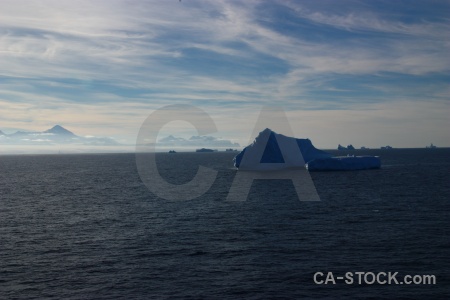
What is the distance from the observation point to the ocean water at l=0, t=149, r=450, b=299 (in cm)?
2919

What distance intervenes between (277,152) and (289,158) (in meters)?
7.76

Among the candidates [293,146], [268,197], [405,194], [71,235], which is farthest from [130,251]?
[293,146]

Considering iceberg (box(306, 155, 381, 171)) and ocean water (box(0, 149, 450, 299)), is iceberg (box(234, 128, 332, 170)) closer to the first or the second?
iceberg (box(306, 155, 381, 171))

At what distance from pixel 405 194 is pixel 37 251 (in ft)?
185

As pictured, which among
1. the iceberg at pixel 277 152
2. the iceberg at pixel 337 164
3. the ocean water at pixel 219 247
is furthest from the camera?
the iceberg at pixel 337 164

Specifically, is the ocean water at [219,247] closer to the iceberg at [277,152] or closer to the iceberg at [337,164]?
the iceberg at [277,152]

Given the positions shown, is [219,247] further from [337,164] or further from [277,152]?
[337,164]

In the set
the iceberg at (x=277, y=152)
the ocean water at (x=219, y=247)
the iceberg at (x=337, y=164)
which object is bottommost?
the ocean water at (x=219, y=247)

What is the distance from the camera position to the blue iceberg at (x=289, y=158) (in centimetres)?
Answer: 11369

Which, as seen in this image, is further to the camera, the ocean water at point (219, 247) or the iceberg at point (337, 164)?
the iceberg at point (337, 164)

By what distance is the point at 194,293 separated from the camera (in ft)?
93.0

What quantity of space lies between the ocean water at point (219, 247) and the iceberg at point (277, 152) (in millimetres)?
43124

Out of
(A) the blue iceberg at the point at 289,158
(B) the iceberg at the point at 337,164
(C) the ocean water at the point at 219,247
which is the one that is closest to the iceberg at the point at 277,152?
(A) the blue iceberg at the point at 289,158

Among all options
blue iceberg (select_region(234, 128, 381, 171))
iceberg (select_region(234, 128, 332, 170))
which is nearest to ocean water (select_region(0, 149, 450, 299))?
iceberg (select_region(234, 128, 332, 170))
